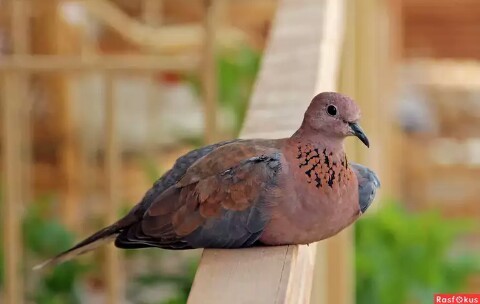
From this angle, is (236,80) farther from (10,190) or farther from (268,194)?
(268,194)

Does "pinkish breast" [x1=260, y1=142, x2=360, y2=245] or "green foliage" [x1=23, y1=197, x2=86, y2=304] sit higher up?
"pinkish breast" [x1=260, y1=142, x2=360, y2=245]

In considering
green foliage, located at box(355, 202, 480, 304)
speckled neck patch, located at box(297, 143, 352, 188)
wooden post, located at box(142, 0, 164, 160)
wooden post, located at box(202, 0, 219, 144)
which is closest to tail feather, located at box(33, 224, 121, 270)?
speckled neck patch, located at box(297, 143, 352, 188)

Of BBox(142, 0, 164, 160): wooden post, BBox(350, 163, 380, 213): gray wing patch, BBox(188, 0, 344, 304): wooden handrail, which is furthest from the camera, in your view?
BBox(142, 0, 164, 160): wooden post

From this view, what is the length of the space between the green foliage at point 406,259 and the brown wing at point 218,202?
0.82 m

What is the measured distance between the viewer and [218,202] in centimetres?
55

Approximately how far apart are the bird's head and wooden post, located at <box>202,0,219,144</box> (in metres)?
0.60

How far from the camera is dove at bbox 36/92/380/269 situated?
54 cm

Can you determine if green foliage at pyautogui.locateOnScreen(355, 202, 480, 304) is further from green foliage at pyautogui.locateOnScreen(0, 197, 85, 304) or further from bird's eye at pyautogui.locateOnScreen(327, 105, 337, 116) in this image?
bird's eye at pyautogui.locateOnScreen(327, 105, 337, 116)

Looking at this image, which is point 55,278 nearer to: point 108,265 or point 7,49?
point 108,265

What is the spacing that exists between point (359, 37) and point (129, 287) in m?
0.65

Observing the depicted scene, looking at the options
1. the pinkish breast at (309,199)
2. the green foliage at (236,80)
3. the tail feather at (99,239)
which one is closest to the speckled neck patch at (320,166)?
the pinkish breast at (309,199)

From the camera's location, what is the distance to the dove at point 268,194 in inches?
21.5

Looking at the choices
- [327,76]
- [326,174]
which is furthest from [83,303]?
[326,174]
